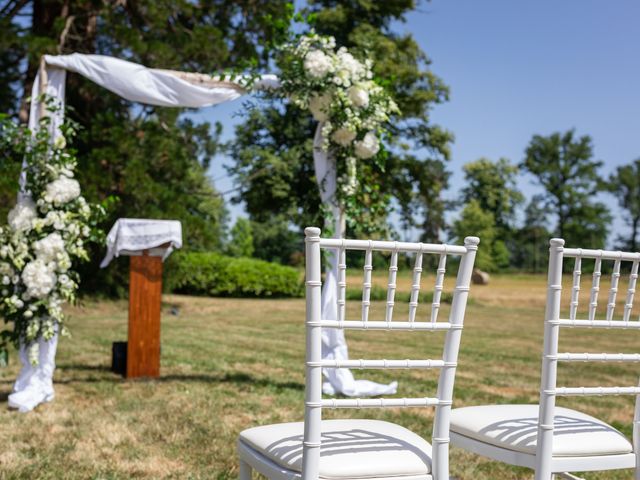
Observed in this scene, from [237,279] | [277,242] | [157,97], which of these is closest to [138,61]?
[157,97]

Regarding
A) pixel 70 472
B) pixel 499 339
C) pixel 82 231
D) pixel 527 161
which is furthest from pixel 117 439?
pixel 527 161

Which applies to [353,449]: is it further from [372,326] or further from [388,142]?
[388,142]

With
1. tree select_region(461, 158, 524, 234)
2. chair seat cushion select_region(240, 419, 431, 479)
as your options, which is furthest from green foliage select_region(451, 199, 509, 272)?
chair seat cushion select_region(240, 419, 431, 479)

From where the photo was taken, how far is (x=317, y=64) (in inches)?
209

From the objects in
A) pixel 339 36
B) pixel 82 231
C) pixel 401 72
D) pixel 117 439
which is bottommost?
pixel 117 439

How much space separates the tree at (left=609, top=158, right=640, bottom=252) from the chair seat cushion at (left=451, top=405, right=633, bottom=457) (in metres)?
45.8

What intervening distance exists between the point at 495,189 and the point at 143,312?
42384 mm

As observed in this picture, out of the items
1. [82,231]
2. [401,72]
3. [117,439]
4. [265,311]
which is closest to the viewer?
[117,439]

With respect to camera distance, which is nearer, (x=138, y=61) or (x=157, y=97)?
(x=157, y=97)

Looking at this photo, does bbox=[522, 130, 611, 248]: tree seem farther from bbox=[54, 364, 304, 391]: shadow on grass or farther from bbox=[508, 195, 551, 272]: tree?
bbox=[54, 364, 304, 391]: shadow on grass

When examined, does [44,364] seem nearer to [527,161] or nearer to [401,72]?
[401,72]

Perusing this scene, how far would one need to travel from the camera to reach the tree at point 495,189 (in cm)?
4575

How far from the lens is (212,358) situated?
24.3ft

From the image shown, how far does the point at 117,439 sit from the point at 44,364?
3.95ft
